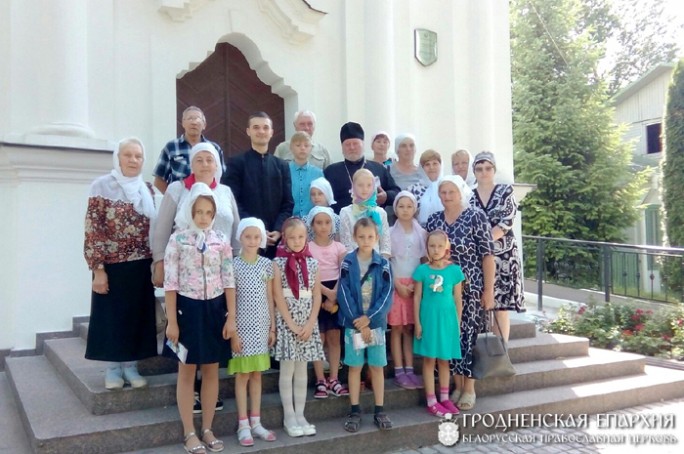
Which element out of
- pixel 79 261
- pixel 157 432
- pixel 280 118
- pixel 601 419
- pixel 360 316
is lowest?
pixel 601 419

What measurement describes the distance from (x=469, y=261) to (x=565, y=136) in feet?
46.0

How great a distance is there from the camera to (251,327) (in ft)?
12.2

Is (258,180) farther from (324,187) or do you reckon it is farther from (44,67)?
(44,67)

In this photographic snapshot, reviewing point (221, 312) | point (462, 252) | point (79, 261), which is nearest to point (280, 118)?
point (79, 261)

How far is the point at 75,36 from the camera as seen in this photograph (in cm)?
575

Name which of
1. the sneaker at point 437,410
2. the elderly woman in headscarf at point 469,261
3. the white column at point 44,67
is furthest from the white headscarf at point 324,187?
the white column at point 44,67

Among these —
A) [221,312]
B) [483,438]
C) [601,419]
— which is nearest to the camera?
[221,312]

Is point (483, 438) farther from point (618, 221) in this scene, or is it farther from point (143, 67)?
point (618, 221)

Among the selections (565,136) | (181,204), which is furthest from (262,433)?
(565,136)

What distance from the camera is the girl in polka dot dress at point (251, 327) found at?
12.1ft

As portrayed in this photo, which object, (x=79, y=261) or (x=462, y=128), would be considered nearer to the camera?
(x=79, y=261)

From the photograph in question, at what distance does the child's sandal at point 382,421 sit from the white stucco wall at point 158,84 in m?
3.12

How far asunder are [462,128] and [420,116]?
0.67m

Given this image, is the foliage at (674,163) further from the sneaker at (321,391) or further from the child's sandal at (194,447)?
the child's sandal at (194,447)
